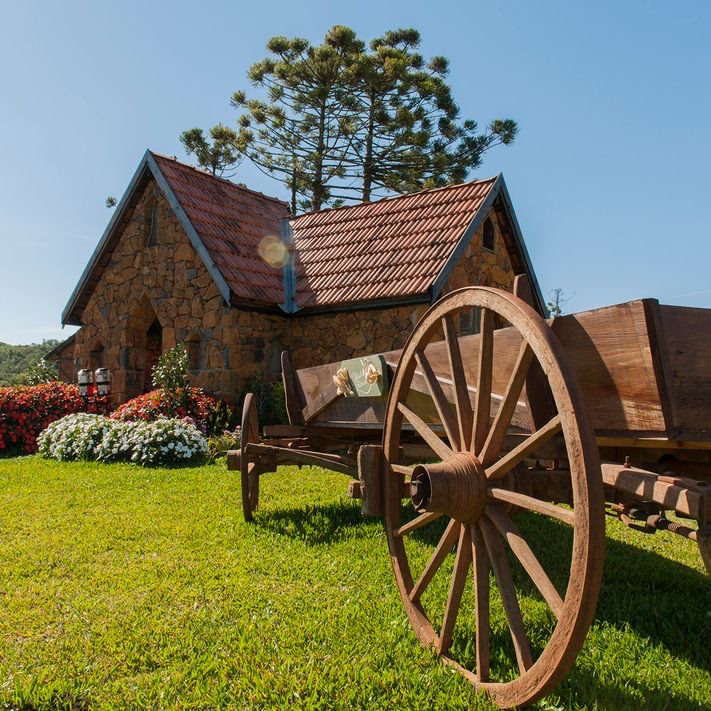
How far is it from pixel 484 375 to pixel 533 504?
57 cm

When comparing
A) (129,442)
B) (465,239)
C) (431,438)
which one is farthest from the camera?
(465,239)

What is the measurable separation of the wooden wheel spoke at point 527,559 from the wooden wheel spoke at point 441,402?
15.2 inches

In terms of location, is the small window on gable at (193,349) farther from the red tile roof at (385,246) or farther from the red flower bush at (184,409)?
the red tile roof at (385,246)

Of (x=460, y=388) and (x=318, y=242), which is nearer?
(x=460, y=388)

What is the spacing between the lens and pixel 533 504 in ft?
7.20

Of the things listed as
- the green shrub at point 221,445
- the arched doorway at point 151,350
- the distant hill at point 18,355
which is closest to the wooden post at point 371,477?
the green shrub at point 221,445

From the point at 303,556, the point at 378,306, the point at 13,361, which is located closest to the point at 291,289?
the point at 378,306

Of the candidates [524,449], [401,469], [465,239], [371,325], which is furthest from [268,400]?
[524,449]

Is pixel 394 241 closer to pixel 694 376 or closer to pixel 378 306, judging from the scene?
pixel 378 306

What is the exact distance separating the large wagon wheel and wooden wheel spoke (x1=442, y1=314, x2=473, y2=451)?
293cm

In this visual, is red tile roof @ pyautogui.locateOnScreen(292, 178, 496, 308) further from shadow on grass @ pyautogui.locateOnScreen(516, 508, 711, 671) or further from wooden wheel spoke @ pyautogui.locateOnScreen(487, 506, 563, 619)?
wooden wheel spoke @ pyautogui.locateOnScreen(487, 506, 563, 619)

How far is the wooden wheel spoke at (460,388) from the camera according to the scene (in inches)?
108

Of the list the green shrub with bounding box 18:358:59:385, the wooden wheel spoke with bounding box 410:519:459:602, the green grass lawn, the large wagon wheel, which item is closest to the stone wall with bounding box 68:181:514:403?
the green shrub with bounding box 18:358:59:385

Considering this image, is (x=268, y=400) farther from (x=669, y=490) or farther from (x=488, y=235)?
(x=669, y=490)
